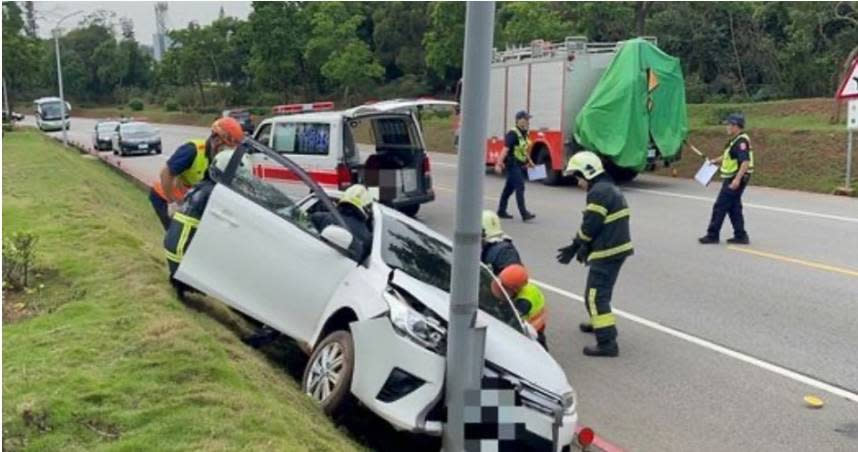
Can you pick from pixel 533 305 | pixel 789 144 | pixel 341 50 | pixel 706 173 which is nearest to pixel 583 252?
pixel 533 305

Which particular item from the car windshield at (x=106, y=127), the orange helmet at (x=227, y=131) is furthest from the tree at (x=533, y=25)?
the orange helmet at (x=227, y=131)

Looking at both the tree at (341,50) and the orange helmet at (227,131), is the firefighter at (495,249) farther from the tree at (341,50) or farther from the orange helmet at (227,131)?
the tree at (341,50)

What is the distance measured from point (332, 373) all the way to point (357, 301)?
0.44 m

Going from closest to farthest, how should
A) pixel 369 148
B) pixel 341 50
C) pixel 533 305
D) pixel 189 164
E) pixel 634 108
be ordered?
pixel 533 305 → pixel 189 164 → pixel 369 148 → pixel 634 108 → pixel 341 50

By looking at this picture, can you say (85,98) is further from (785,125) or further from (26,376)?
(26,376)

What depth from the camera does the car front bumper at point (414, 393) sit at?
4312 millimetres

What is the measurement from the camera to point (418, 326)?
14.8 feet

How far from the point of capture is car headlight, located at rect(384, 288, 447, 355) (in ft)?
14.6

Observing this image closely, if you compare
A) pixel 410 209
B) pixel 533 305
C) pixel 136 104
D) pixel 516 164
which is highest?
pixel 516 164

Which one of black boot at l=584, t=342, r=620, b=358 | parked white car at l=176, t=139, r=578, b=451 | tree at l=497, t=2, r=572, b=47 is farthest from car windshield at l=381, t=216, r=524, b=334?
tree at l=497, t=2, r=572, b=47

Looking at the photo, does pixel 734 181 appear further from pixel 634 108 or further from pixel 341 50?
pixel 341 50

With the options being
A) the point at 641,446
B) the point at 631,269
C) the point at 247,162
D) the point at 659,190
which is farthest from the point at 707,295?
the point at 659,190

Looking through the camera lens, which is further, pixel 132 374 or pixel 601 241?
pixel 601 241

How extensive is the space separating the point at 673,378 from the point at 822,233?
22.8ft
